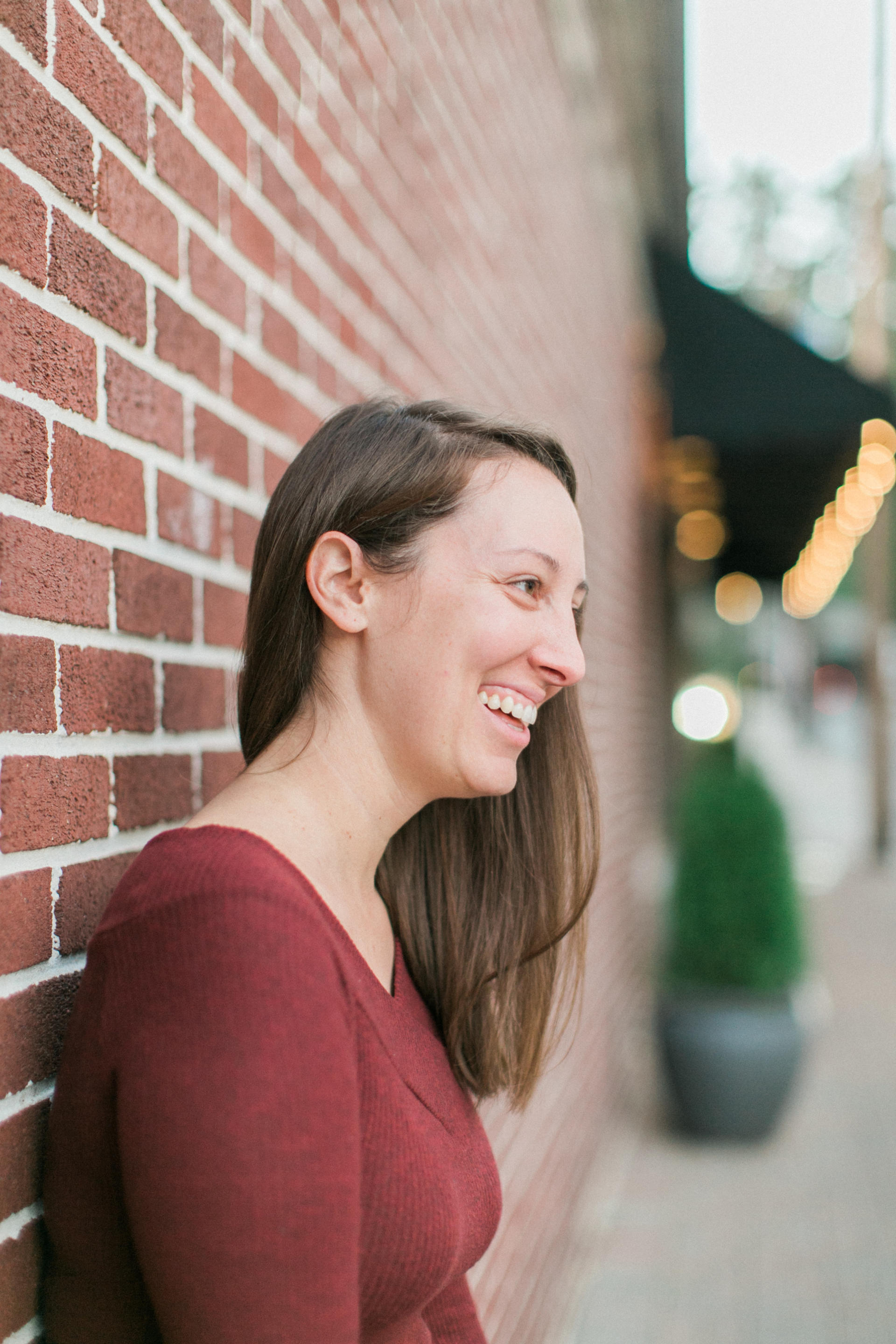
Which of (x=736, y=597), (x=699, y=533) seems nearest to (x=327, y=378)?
(x=699, y=533)

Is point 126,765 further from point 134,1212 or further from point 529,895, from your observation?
point 529,895

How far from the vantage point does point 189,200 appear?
156cm

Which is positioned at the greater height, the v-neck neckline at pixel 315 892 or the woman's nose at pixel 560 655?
the woman's nose at pixel 560 655

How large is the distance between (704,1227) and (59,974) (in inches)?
165

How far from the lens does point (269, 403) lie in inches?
73.2

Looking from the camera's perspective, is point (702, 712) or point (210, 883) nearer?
point (210, 883)

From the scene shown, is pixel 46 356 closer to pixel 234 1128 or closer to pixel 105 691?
pixel 105 691

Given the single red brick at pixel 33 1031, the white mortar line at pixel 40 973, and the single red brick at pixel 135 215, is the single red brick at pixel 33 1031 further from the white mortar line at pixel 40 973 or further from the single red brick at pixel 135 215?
the single red brick at pixel 135 215

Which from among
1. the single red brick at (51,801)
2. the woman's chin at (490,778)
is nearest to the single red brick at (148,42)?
the single red brick at (51,801)

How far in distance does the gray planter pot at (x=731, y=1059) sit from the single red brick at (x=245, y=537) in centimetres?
437

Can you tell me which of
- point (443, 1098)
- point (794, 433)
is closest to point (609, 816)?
point (794, 433)

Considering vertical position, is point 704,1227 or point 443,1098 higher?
point 443,1098

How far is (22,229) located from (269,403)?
2.37ft

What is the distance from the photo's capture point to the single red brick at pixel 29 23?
1.12 meters
